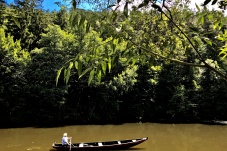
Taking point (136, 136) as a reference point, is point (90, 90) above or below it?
above

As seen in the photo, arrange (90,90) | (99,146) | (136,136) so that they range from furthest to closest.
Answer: (90,90) → (136,136) → (99,146)

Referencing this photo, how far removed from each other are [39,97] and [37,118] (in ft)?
4.70

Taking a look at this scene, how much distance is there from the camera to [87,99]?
23.0m

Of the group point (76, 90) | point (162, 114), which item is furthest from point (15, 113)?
point (162, 114)

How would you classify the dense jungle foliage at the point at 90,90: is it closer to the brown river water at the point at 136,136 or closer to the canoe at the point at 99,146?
the brown river water at the point at 136,136

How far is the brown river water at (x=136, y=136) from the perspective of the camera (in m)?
14.6

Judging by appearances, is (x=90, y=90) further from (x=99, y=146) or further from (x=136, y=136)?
(x=99, y=146)

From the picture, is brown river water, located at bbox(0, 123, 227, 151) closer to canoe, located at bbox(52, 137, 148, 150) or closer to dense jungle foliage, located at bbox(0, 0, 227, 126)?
canoe, located at bbox(52, 137, 148, 150)

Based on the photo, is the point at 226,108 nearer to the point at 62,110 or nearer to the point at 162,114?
the point at 162,114

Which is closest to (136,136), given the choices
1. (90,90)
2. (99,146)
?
(99,146)

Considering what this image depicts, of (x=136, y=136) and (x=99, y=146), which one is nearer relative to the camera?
(x=99, y=146)

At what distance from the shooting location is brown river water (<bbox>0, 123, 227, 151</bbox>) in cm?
1458

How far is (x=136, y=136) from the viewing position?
17.5 m

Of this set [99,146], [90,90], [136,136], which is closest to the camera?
[99,146]
